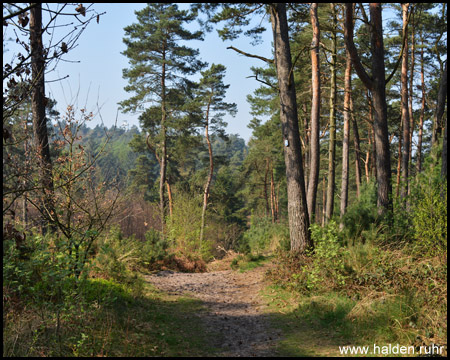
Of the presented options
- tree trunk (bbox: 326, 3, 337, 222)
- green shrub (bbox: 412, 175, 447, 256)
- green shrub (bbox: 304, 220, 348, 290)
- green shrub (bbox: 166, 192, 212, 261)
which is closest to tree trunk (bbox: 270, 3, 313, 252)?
green shrub (bbox: 304, 220, 348, 290)

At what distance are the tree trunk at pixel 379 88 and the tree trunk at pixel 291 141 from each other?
1407mm

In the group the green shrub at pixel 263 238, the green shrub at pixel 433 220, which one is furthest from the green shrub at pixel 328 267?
the green shrub at pixel 263 238

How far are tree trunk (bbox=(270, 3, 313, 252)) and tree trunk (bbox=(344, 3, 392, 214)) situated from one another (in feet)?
4.62

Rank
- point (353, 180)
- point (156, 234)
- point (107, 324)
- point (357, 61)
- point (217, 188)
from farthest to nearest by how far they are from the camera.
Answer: point (353, 180), point (217, 188), point (156, 234), point (357, 61), point (107, 324)

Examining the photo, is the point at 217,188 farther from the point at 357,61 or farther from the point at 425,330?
the point at 425,330

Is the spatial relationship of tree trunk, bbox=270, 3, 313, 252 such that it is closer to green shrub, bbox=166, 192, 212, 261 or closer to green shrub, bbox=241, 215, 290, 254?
green shrub, bbox=241, 215, 290, 254

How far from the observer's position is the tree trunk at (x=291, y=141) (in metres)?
8.48

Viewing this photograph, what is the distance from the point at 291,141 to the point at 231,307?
3.85 meters

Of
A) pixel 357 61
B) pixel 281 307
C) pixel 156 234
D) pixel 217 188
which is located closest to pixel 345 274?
pixel 281 307

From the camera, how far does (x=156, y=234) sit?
40.0 ft

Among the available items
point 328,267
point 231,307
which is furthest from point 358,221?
point 231,307

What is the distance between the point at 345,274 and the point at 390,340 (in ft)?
6.30

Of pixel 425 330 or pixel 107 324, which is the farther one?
pixel 107 324

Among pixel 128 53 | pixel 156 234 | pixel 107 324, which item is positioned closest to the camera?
pixel 107 324
